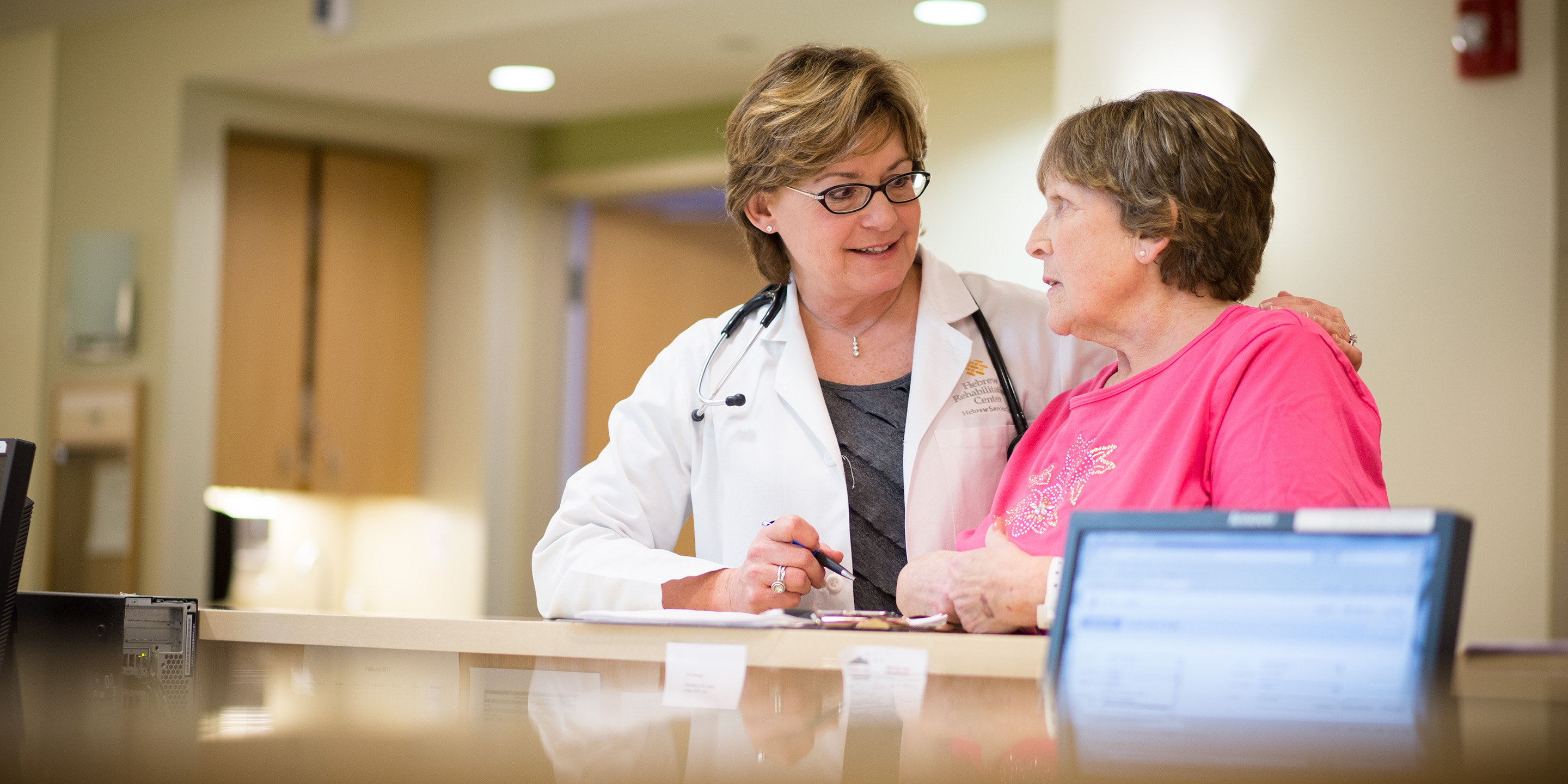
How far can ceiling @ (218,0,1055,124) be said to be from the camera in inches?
166

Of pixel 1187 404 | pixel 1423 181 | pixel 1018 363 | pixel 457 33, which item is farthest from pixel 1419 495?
pixel 457 33

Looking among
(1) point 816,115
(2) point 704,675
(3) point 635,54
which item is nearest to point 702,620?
(2) point 704,675

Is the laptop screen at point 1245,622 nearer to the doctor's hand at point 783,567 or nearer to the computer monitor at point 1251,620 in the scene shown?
the computer monitor at point 1251,620

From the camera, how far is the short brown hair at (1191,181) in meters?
1.50

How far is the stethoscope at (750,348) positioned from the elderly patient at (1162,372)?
255 millimetres

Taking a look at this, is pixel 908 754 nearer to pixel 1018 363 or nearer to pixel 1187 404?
pixel 1187 404

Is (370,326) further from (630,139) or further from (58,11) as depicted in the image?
(58,11)

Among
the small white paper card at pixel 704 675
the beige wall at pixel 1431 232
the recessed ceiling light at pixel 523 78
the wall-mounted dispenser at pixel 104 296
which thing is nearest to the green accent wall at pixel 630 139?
the recessed ceiling light at pixel 523 78

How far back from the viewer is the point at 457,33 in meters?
4.54

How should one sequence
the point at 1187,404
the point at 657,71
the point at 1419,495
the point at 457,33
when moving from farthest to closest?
the point at 657,71 < the point at 457,33 < the point at 1419,495 < the point at 1187,404

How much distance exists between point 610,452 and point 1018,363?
63cm

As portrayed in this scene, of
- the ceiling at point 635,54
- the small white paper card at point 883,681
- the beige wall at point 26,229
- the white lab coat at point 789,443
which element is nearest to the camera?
the small white paper card at point 883,681

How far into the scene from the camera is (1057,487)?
1549 mm

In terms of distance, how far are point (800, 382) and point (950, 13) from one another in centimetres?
240
